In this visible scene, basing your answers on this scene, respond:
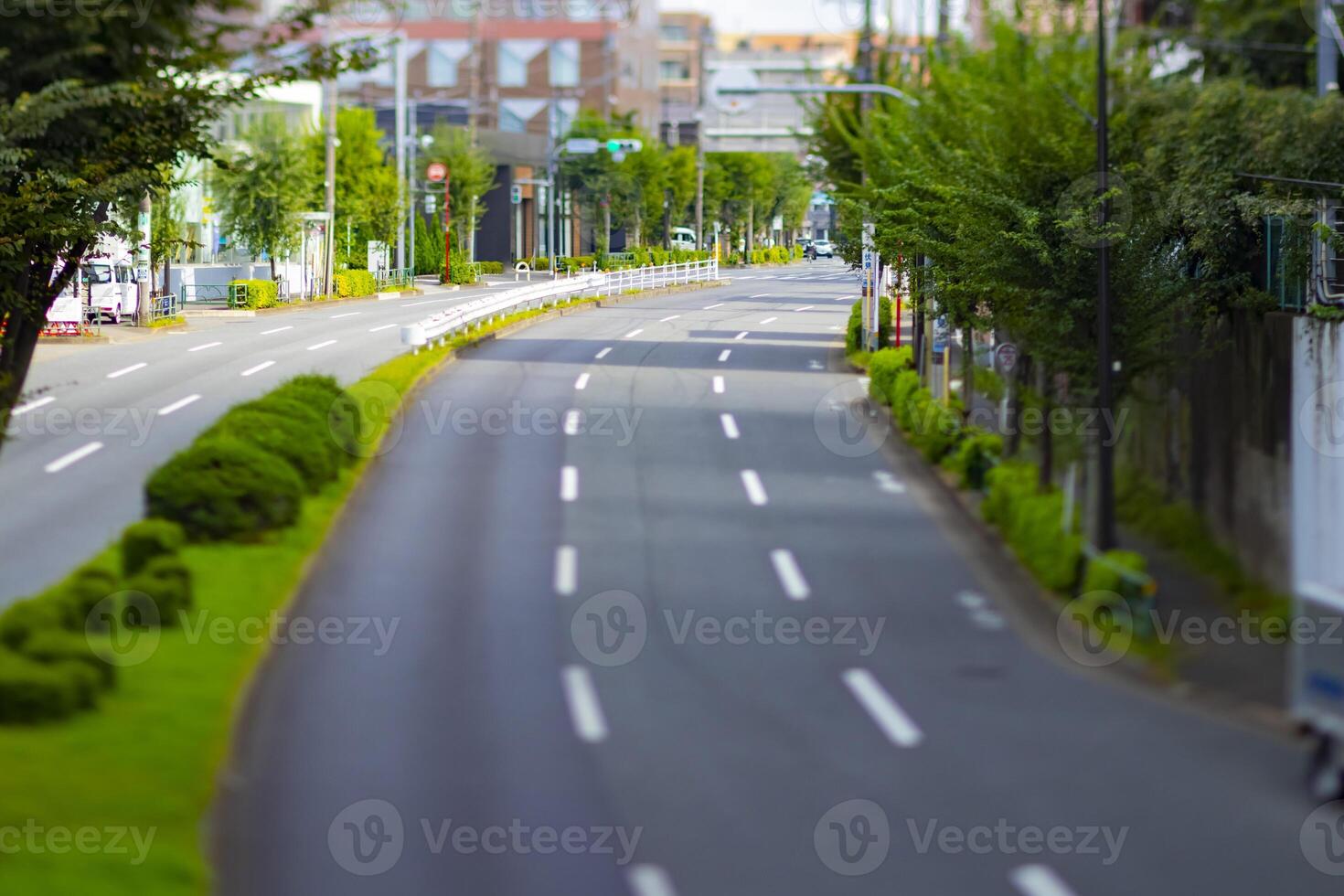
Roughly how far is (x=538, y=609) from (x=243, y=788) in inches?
219

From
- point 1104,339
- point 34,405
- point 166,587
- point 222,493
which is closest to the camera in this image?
point 166,587

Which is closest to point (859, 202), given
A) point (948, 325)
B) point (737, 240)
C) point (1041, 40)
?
point (948, 325)

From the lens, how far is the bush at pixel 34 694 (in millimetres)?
11312

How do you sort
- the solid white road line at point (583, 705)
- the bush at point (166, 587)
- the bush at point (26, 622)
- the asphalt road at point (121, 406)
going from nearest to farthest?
the bush at point (26, 622) < the solid white road line at point (583, 705) < the bush at point (166, 587) < the asphalt road at point (121, 406)

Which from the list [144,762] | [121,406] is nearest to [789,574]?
[144,762]

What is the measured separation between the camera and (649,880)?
33.6 feet

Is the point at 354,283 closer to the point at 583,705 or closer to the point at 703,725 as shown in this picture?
the point at 583,705

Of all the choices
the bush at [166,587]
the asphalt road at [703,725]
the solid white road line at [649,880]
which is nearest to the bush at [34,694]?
the asphalt road at [703,725]

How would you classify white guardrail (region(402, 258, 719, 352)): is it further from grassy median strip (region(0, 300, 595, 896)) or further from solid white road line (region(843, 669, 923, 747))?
solid white road line (region(843, 669, 923, 747))

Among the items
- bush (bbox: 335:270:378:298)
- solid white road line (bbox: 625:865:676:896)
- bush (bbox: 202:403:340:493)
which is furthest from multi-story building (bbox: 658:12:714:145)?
Answer: solid white road line (bbox: 625:865:676:896)

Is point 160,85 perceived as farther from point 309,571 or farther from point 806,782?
point 806,782

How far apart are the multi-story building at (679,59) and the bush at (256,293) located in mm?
95024

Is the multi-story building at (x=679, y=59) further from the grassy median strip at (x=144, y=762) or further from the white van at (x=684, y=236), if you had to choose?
the grassy median strip at (x=144, y=762)

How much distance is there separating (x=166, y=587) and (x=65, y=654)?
2.39 metres
